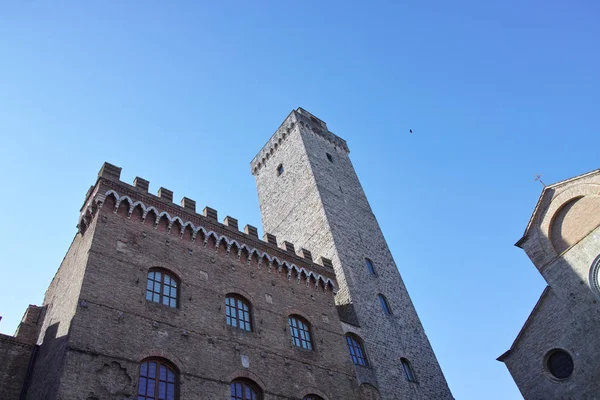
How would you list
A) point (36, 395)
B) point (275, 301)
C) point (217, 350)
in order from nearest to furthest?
1. point (36, 395)
2. point (217, 350)
3. point (275, 301)

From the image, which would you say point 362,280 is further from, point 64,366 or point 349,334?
point 64,366

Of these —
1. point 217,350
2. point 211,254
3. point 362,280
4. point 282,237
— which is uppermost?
point 282,237

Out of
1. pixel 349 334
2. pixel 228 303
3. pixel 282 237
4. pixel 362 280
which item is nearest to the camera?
pixel 228 303

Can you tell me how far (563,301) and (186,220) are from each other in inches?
624

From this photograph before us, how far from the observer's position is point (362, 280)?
74.0ft

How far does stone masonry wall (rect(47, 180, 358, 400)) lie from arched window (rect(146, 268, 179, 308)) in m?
0.24

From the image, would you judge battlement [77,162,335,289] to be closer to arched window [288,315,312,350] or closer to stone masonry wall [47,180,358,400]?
stone masonry wall [47,180,358,400]

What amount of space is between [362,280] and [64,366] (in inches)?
566

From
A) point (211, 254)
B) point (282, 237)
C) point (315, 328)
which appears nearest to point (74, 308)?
point (211, 254)

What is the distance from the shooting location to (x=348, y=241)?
79.7 feet

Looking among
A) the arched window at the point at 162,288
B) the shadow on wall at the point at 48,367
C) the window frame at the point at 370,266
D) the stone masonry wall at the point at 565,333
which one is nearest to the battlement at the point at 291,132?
the window frame at the point at 370,266

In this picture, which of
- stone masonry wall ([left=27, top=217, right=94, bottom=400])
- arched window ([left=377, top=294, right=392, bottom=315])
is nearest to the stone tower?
arched window ([left=377, top=294, right=392, bottom=315])

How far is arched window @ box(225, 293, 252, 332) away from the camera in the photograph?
15422 millimetres

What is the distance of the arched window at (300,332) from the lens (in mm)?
16766
